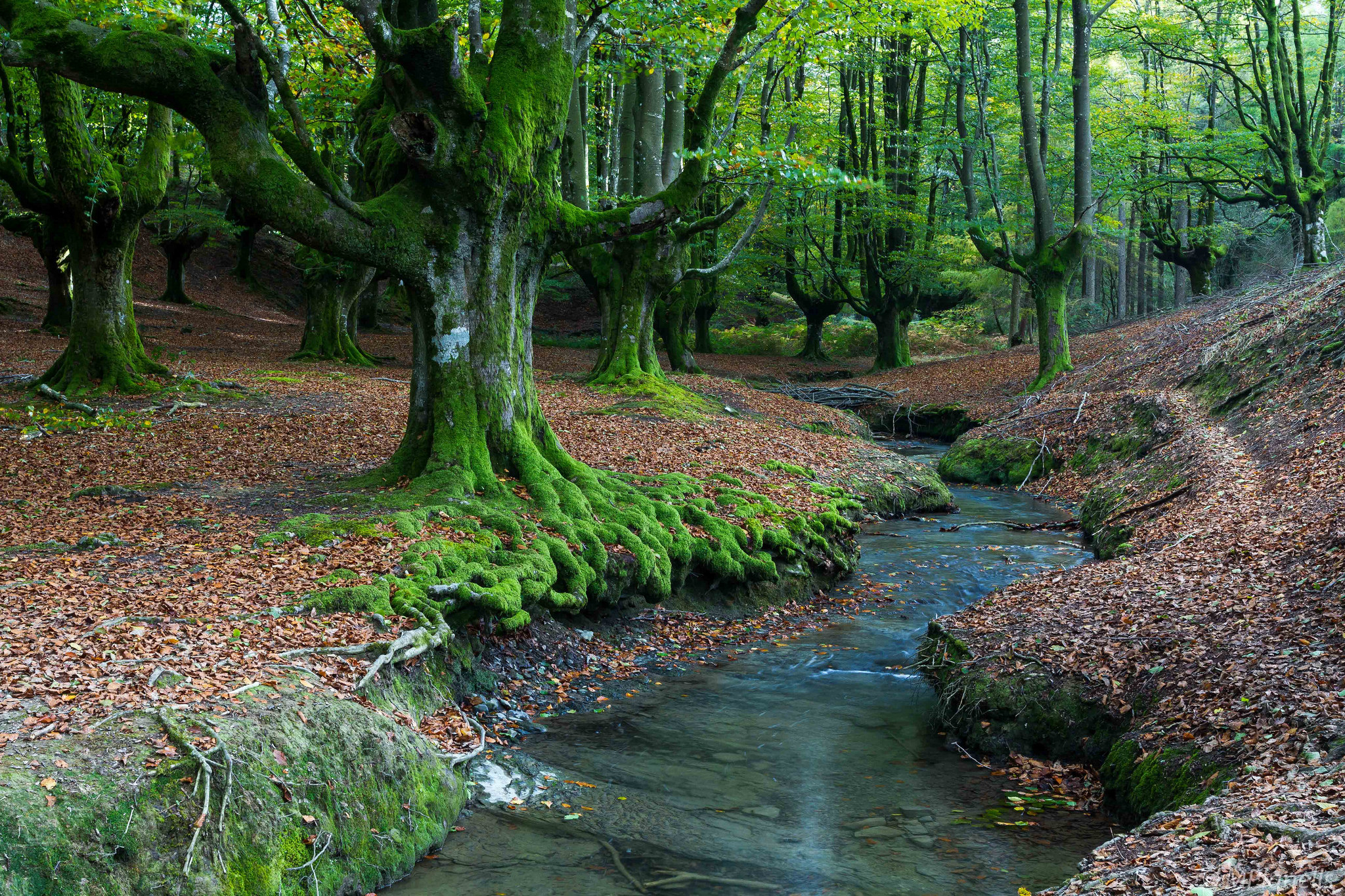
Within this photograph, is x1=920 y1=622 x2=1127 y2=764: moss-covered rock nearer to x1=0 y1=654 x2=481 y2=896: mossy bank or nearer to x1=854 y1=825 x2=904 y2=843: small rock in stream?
x1=854 y1=825 x2=904 y2=843: small rock in stream

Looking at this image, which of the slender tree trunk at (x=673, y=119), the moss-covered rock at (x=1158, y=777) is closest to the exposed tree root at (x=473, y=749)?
the moss-covered rock at (x=1158, y=777)

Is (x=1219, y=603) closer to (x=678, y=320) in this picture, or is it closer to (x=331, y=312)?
(x=678, y=320)

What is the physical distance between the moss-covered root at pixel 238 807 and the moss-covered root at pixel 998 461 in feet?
47.1

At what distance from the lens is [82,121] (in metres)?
14.6

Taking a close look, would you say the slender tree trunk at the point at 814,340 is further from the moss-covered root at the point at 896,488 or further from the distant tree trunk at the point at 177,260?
the distant tree trunk at the point at 177,260

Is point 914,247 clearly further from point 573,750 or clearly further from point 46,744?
point 46,744

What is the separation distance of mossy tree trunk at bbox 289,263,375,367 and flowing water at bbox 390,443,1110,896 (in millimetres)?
17225

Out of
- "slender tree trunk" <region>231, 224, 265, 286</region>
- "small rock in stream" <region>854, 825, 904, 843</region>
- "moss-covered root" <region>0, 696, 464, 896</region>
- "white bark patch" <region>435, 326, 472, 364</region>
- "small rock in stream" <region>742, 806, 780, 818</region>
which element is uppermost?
"slender tree trunk" <region>231, 224, 265, 286</region>

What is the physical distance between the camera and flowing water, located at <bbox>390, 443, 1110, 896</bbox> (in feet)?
16.6

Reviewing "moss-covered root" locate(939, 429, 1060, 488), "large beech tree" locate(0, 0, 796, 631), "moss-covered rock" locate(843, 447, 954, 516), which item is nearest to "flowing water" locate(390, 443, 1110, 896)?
"large beech tree" locate(0, 0, 796, 631)

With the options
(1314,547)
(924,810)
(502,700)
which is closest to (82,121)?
(502,700)

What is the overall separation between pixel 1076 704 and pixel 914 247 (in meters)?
25.4

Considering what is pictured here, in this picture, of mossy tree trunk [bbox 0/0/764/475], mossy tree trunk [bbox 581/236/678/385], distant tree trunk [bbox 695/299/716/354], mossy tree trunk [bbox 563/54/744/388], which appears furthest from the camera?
distant tree trunk [bbox 695/299/716/354]

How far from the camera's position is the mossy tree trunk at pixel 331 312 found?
2262cm
